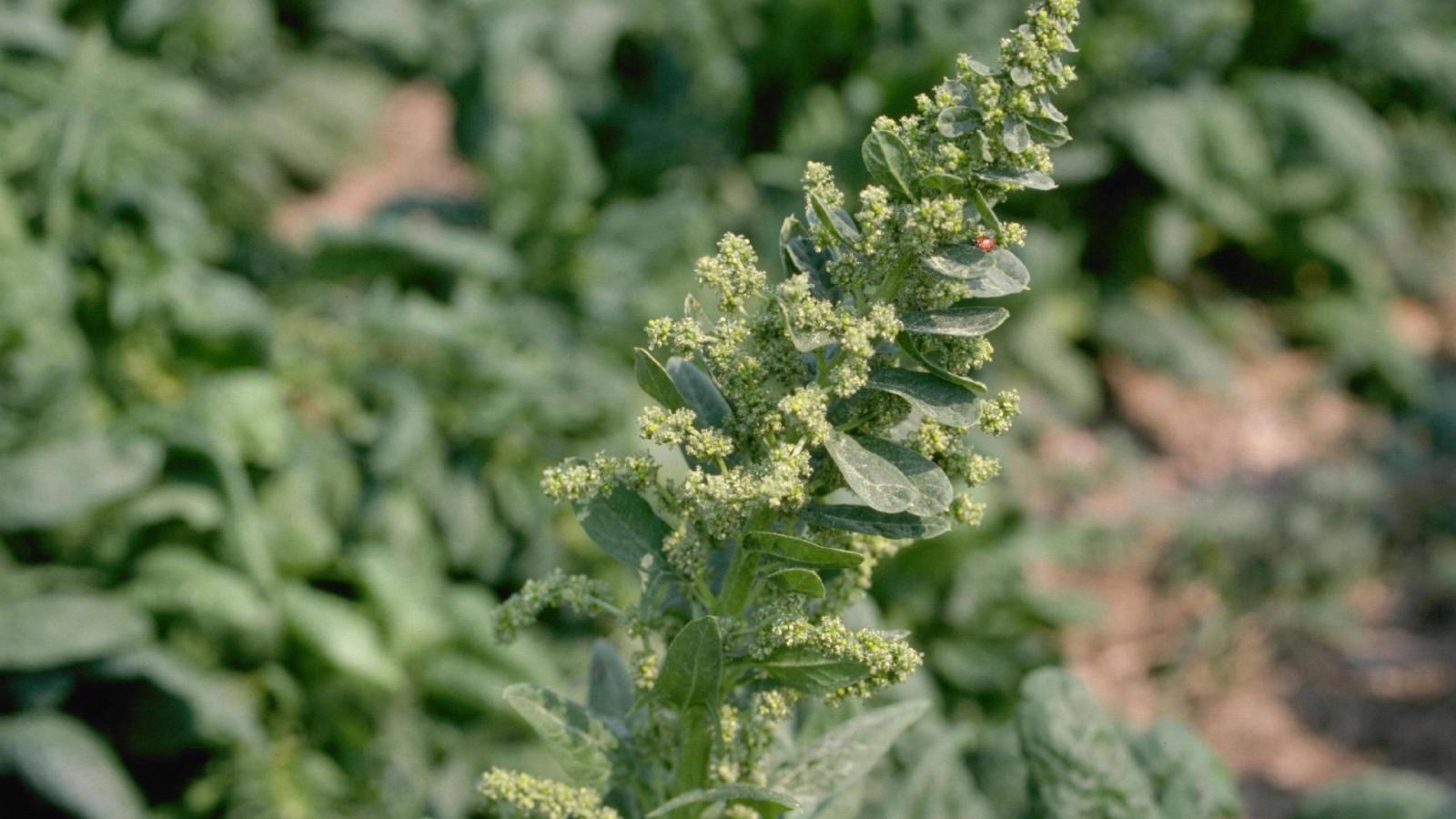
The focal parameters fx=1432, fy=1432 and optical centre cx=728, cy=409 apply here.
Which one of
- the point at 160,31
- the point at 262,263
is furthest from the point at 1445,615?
the point at 160,31

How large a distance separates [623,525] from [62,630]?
234 cm

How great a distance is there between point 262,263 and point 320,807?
2.23 metres

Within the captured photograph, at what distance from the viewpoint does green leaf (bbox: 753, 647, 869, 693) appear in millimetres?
1408

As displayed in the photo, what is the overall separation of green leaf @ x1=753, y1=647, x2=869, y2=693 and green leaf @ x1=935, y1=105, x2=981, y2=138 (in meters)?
0.52

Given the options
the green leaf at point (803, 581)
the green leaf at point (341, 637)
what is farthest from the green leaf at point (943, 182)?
the green leaf at point (341, 637)

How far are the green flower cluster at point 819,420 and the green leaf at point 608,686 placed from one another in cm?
19

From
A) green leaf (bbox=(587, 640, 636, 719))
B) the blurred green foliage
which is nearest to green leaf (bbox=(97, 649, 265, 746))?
the blurred green foliage

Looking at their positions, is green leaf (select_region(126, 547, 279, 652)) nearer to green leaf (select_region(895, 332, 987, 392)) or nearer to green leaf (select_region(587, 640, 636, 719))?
green leaf (select_region(587, 640, 636, 719))

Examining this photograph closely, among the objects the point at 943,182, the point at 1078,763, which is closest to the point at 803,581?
the point at 943,182

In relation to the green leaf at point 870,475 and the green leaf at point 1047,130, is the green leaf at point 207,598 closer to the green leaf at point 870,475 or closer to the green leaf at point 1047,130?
the green leaf at point 870,475

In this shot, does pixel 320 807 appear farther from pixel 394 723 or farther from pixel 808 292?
pixel 808 292

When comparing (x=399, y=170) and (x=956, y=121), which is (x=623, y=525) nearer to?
(x=956, y=121)

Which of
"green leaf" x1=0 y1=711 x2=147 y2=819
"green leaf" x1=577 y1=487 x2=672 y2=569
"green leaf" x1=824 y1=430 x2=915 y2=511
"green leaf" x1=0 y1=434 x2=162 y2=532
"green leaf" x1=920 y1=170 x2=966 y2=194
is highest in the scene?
"green leaf" x1=0 y1=434 x2=162 y2=532

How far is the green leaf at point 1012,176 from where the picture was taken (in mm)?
1320
